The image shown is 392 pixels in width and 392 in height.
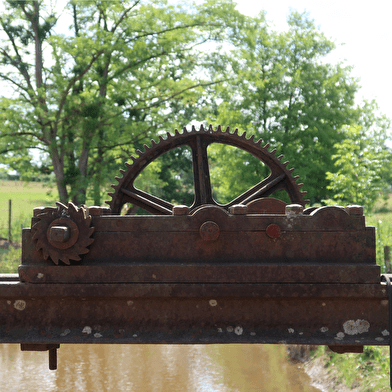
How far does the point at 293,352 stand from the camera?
41.8 ft

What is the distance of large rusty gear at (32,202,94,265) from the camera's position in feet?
9.04

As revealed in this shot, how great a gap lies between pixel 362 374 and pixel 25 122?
14452 millimetres

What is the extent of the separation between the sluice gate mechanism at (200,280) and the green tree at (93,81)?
50.2 ft

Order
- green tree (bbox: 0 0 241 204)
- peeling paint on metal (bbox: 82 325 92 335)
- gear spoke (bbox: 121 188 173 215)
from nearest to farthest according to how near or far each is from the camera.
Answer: peeling paint on metal (bbox: 82 325 92 335), gear spoke (bbox: 121 188 173 215), green tree (bbox: 0 0 241 204)

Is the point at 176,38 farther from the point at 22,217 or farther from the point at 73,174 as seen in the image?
the point at 22,217

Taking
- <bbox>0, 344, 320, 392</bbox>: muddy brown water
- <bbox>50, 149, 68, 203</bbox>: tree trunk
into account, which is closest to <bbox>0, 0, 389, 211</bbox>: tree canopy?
<bbox>50, 149, 68, 203</bbox>: tree trunk

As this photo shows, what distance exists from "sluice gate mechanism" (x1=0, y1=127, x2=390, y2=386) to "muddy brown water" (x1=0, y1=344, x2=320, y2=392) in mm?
8737

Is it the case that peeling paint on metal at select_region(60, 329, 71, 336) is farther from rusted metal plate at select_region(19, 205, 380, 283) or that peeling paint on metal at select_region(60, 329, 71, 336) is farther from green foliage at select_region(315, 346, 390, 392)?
green foliage at select_region(315, 346, 390, 392)

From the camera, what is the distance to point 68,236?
2.74 m

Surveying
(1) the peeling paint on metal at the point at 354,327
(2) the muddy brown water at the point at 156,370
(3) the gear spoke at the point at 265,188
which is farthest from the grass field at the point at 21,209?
(1) the peeling paint on metal at the point at 354,327

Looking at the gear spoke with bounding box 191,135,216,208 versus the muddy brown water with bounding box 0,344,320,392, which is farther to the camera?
the muddy brown water with bounding box 0,344,320,392

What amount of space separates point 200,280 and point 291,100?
1949 centimetres

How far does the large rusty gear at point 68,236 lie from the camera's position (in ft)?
9.04

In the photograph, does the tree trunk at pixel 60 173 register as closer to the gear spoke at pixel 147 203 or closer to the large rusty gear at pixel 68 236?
the gear spoke at pixel 147 203
